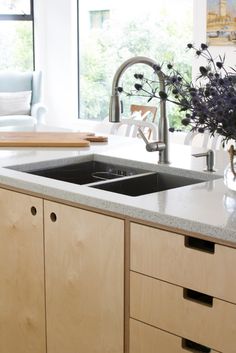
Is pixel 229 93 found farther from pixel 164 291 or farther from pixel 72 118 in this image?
pixel 72 118

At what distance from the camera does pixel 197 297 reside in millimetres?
1846

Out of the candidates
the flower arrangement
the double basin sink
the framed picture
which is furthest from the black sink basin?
the framed picture

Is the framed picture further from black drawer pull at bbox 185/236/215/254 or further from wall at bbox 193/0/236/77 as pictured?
black drawer pull at bbox 185/236/215/254

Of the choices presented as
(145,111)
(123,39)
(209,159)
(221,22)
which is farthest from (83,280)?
(123,39)

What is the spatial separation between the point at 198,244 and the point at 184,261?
0.06 m

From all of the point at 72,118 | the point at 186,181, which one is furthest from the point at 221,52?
the point at 186,181

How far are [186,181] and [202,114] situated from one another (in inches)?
23.5

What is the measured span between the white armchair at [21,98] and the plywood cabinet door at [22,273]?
5119 millimetres

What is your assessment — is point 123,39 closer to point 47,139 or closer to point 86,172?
point 47,139

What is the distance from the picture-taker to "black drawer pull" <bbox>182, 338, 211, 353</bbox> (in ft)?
6.08

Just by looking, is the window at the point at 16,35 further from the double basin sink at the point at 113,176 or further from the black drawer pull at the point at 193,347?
the black drawer pull at the point at 193,347

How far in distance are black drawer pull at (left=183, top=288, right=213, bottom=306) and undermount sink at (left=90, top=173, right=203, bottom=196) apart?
0.67 metres

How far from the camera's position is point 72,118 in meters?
8.48

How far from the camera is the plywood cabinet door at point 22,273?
2.32 meters
